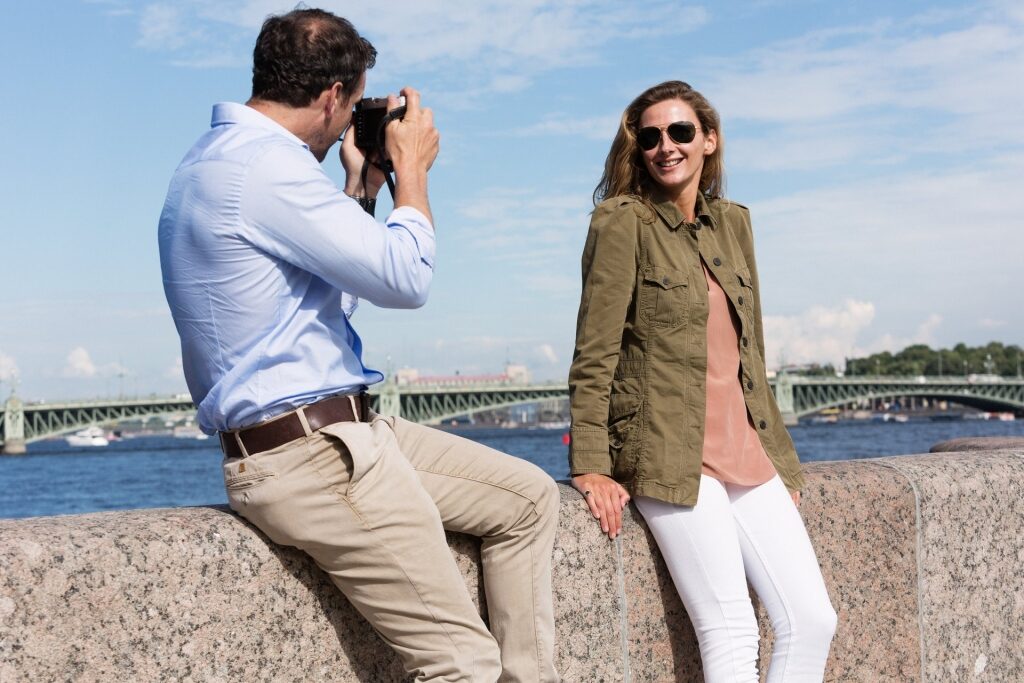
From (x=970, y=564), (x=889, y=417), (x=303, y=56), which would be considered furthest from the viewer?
(x=889, y=417)

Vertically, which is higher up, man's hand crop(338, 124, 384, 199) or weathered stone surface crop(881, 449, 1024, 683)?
man's hand crop(338, 124, 384, 199)

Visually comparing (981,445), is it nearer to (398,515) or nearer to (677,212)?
(677,212)

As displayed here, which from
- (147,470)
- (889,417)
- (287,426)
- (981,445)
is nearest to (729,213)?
(287,426)

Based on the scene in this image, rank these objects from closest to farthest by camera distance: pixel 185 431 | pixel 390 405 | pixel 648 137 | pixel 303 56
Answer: pixel 303 56 → pixel 648 137 → pixel 390 405 → pixel 185 431

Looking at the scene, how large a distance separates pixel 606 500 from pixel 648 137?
35.4 inches

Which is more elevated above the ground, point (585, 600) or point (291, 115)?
point (291, 115)

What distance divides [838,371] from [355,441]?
13664 centimetres

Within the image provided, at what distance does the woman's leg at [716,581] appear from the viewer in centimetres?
260

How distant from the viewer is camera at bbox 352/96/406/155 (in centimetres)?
239

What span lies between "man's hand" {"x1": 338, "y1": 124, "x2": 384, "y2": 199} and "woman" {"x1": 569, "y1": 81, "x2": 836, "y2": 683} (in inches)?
23.2

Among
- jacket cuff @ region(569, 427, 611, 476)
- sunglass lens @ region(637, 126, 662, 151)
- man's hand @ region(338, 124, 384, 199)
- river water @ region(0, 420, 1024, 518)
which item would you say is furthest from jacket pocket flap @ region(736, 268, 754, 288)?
river water @ region(0, 420, 1024, 518)

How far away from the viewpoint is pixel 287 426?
2.07 m

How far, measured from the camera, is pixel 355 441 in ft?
6.79

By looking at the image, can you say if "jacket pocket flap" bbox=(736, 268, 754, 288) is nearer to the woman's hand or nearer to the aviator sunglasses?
the aviator sunglasses
